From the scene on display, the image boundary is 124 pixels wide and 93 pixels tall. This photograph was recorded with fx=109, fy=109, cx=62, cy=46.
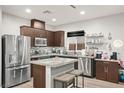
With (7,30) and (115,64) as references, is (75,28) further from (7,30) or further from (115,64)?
(7,30)

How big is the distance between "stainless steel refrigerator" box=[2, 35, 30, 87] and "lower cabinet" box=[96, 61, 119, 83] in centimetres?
257

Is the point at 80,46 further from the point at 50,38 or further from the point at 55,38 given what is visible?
the point at 50,38

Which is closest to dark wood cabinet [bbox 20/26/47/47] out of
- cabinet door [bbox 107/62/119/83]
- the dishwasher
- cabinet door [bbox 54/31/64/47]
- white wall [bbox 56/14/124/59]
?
cabinet door [bbox 54/31/64/47]

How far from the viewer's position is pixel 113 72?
12.0ft

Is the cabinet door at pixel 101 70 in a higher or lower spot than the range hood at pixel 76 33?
lower

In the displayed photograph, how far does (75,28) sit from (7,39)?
322 cm

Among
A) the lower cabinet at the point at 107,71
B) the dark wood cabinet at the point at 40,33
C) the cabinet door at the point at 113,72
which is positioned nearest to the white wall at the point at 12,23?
the dark wood cabinet at the point at 40,33

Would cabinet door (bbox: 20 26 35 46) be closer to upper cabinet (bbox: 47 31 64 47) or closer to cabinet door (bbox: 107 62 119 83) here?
upper cabinet (bbox: 47 31 64 47)

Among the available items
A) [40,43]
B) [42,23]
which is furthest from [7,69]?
[42,23]

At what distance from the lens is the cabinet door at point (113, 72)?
3605mm

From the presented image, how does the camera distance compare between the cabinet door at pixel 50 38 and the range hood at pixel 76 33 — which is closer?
the range hood at pixel 76 33

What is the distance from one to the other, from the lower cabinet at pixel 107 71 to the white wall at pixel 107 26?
73 cm

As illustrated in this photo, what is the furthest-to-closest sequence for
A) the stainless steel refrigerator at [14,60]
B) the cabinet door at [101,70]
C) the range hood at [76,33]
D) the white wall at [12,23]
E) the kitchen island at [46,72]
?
the range hood at [76,33] → the white wall at [12,23] → the cabinet door at [101,70] → the stainless steel refrigerator at [14,60] → the kitchen island at [46,72]

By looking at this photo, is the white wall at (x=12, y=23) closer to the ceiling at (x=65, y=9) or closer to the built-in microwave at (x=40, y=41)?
the ceiling at (x=65, y=9)
